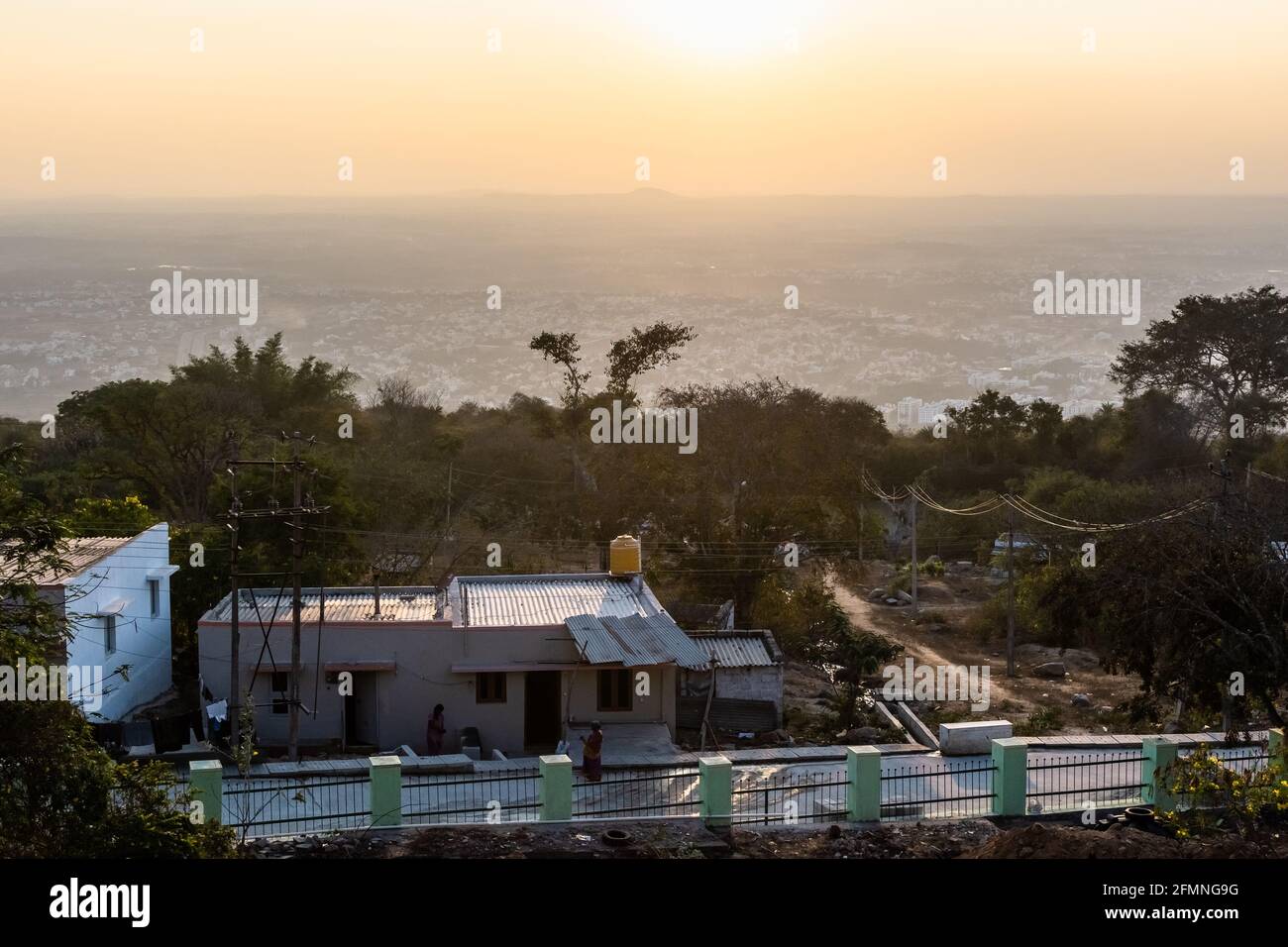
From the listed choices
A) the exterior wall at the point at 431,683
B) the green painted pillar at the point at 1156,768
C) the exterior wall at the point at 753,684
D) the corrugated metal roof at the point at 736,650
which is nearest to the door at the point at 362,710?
the exterior wall at the point at 431,683

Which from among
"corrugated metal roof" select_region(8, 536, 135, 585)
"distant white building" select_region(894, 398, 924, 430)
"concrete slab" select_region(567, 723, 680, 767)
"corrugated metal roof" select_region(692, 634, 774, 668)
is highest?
"distant white building" select_region(894, 398, 924, 430)

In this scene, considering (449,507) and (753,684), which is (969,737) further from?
(449,507)

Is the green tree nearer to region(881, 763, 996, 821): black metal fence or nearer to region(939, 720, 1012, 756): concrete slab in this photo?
region(939, 720, 1012, 756): concrete slab

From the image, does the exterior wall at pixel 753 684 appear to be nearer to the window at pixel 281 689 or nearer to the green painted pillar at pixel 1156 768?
the window at pixel 281 689

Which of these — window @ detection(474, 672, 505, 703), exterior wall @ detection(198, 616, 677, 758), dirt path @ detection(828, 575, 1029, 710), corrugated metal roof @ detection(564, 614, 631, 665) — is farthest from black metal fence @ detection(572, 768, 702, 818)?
dirt path @ detection(828, 575, 1029, 710)

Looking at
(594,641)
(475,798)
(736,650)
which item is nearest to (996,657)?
(736,650)
